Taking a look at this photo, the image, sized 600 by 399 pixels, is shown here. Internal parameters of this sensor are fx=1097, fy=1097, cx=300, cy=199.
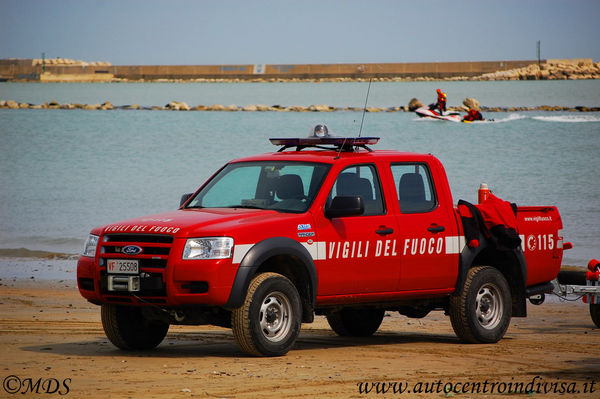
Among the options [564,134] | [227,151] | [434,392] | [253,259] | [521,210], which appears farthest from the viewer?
[564,134]

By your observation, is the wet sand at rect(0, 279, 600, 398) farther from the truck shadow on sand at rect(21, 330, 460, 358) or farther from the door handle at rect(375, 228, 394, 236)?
the door handle at rect(375, 228, 394, 236)

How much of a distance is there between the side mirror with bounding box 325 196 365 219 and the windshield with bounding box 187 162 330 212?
0.26m

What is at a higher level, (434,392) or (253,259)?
(253,259)

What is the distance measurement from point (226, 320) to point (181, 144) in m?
51.1

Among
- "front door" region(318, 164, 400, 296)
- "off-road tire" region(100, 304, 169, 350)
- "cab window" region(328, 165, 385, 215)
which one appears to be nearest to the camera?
"front door" region(318, 164, 400, 296)

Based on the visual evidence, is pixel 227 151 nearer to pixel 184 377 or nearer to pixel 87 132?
pixel 87 132

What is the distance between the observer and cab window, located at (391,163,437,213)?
10609 mm

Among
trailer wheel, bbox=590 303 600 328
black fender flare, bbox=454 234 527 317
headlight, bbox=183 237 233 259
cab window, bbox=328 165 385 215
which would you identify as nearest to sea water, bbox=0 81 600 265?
trailer wheel, bbox=590 303 600 328

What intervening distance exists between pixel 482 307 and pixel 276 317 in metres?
2.60

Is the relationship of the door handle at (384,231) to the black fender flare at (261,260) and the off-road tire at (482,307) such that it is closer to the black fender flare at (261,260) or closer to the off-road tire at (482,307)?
the black fender flare at (261,260)

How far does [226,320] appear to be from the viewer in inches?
377

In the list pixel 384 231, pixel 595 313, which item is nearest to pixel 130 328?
pixel 384 231

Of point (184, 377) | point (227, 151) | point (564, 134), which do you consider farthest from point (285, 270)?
point (564, 134)

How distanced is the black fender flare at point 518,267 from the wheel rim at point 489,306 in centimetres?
24
